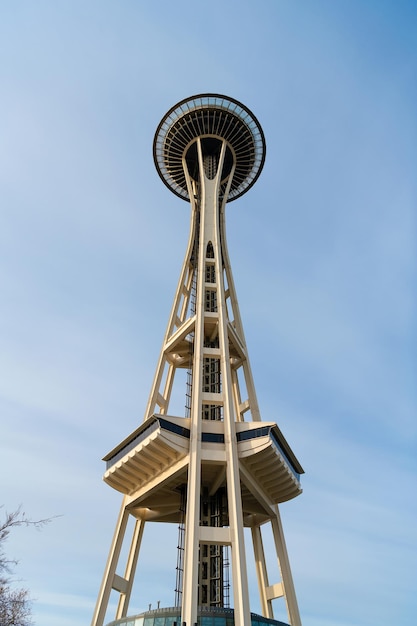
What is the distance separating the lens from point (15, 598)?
58.5 feet

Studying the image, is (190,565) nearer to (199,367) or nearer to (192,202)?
(199,367)

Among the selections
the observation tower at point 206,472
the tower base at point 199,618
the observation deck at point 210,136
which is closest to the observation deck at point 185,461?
the observation tower at point 206,472

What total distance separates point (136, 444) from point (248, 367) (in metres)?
12.1

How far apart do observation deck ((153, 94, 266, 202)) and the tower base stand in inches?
1604

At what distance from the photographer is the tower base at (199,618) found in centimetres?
2791

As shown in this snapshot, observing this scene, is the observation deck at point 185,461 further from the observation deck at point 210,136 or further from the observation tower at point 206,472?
the observation deck at point 210,136

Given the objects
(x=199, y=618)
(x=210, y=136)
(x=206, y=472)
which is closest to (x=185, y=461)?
(x=206, y=472)

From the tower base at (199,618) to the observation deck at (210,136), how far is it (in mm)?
40733

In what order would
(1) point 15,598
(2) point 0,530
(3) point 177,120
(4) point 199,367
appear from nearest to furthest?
(2) point 0,530
(1) point 15,598
(4) point 199,367
(3) point 177,120

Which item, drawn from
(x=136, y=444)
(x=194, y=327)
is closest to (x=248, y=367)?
(x=194, y=327)

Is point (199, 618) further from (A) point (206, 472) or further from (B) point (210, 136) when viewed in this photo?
(B) point (210, 136)

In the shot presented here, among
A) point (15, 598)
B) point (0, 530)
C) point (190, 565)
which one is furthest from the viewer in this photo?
→ point (190, 565)

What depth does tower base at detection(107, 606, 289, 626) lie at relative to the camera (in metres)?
27.9

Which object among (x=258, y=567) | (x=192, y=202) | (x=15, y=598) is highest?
(x=192, y=202)
